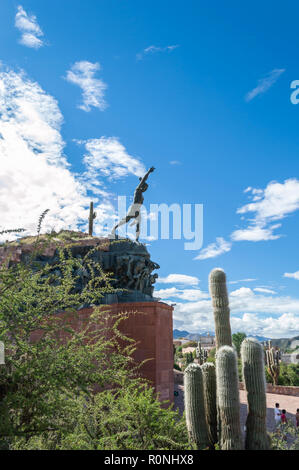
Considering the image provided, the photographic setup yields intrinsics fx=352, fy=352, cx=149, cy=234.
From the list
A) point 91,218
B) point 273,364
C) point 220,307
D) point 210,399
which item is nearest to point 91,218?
point 91,218

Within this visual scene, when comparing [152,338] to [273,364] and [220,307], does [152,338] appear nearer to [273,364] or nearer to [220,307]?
[220,307]

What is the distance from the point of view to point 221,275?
24.4 feet

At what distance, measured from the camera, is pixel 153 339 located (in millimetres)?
9891

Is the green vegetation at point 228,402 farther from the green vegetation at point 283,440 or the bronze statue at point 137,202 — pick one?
the bronze statue at point 137,202

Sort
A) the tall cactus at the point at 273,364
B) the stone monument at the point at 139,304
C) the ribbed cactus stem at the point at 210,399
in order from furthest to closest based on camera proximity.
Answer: the tall cactus at the point at 273,364 → the stone monument at the point at 139,304 → the ribbed cactus stem at the point at 210,399

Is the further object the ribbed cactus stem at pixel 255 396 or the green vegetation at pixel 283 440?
the green vegetation at pixel 283 440

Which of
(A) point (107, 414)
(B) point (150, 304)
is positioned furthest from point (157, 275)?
(A) point (107, 414)

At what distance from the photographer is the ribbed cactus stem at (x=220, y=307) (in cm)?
708

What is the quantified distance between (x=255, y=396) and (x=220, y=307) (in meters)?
2.25

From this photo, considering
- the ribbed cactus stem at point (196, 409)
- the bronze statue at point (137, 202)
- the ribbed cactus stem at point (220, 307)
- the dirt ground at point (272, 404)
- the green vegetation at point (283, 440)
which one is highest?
the bronze statue at point (137, 202)

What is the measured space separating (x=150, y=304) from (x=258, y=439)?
5508mm

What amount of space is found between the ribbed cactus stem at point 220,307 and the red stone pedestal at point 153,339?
3079 mm

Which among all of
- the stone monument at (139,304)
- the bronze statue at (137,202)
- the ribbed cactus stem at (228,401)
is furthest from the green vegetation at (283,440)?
the bronze statue at (137,202)
